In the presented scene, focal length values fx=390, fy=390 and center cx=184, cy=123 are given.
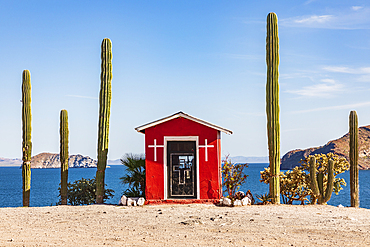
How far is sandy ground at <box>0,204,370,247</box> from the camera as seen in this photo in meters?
9.04

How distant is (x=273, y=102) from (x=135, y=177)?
256 inches

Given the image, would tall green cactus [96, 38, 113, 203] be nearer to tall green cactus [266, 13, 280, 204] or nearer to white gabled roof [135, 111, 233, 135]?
white gabled roof [135, 111, 233, 135]

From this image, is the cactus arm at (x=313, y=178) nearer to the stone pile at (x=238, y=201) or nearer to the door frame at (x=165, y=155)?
the stone pile at (x=238, y=201)

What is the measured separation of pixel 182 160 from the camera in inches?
610

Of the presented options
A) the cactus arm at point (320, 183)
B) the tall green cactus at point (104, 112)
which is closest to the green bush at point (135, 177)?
the tall green cactus at point (104, 112)

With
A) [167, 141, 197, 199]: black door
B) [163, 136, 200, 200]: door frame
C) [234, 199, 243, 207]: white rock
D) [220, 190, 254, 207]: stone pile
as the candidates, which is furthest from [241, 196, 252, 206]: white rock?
[167, 141, 197, 199]: black door

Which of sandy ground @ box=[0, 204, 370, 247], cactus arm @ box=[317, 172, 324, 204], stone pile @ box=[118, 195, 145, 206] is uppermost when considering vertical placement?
cactus arm @ box=[317, 172, 324, 204]

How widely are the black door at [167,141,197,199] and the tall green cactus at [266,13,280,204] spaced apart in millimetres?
3080

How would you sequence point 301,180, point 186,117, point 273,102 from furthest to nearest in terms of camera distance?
point 301,180 < point 273,102 < point 186,117

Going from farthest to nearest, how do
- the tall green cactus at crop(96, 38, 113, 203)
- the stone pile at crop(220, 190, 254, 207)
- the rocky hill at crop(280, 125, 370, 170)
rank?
the rocky hill at crop(280, 125, 370, 170) → the tall green cactus at crop(96, 38, 113, 203) → the stone pile at crop(220, 190, 254, 207)

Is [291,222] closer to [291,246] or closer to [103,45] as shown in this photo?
[291,246]

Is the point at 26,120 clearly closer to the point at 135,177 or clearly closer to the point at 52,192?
the point at 135,177

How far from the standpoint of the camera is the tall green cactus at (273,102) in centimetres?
1524

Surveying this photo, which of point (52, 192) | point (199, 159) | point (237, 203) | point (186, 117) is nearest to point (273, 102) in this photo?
point (186, 117)
